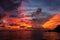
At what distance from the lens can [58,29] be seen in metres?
120

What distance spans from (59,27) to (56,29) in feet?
13.4

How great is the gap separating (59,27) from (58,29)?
10.6 feet

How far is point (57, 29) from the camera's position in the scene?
395 feet

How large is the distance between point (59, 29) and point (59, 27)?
2.57m

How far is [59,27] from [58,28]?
839 millimetres

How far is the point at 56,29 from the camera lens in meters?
120

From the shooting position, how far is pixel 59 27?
11681cm

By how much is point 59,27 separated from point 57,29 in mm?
3714

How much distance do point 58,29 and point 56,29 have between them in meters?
1.24

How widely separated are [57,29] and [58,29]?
67 centimetres

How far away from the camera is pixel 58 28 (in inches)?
4614

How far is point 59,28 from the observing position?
117 metres

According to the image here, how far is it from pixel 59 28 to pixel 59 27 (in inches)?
26.7

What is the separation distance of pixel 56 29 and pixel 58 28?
3.45 metres
